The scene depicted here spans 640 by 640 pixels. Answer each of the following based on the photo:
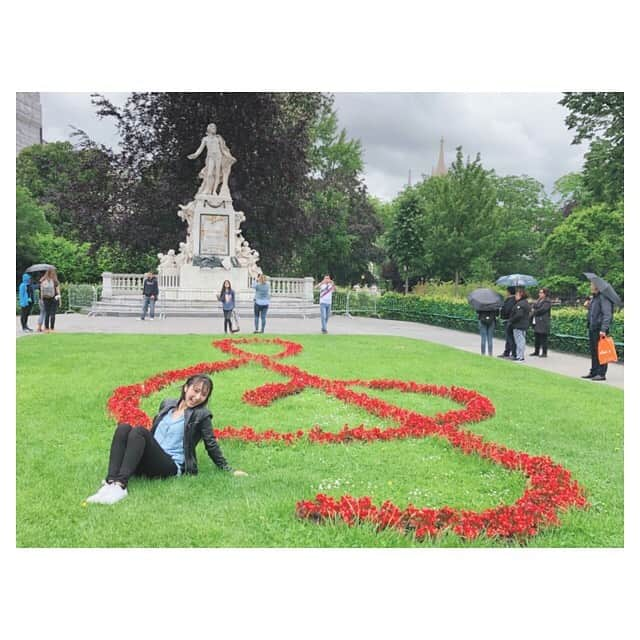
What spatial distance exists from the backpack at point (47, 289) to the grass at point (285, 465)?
2.97 m

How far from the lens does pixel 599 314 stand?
8773mm

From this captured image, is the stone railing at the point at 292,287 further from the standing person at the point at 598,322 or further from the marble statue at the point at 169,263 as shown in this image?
the standing person at the point at 598,322

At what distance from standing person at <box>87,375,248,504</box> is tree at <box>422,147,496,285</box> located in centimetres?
2340

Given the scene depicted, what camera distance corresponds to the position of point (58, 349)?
957cm

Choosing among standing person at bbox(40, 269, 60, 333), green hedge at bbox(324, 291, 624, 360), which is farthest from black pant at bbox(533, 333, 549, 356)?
standing person at bbox(40, 269, 60, 333)

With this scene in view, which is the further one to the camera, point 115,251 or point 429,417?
point 115,251

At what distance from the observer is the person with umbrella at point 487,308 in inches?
441

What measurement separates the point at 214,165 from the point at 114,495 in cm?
1991

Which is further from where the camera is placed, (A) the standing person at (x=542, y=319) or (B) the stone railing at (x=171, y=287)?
(B) the stone railing at (x=171, y=287)

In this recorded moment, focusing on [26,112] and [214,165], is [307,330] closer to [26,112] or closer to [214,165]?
[26,112]

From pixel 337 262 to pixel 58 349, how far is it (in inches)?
1021

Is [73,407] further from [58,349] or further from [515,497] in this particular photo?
[515,497]

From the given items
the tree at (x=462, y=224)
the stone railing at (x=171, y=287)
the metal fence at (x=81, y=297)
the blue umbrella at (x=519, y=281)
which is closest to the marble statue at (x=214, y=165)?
the stone railing at (x=171, y=287)
